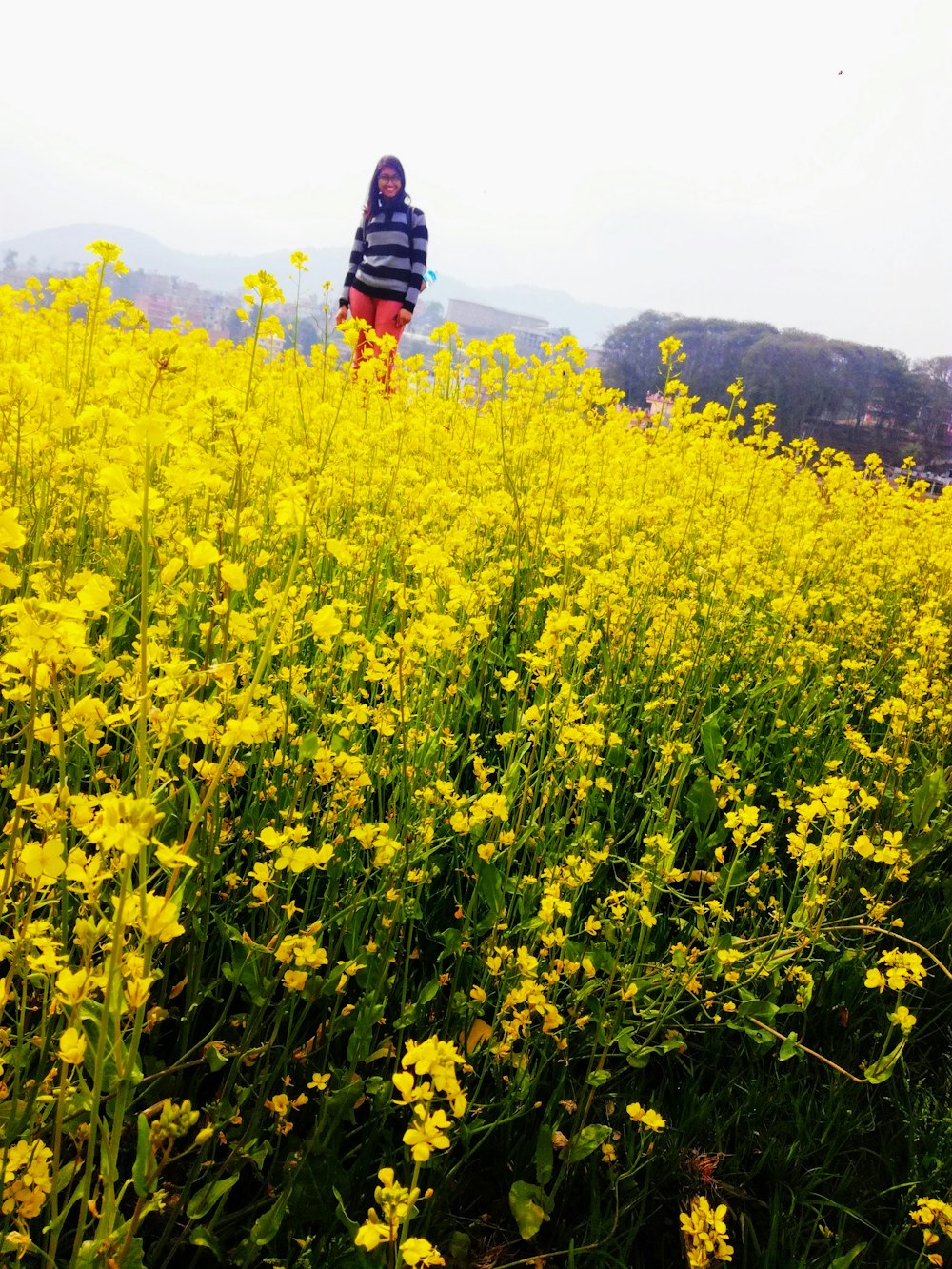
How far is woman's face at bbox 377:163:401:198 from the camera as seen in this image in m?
7.24

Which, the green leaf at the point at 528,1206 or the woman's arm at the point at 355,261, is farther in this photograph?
the woman's arm at the point at 355,261

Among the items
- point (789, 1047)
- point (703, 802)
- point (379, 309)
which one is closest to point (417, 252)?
point (379, 309)

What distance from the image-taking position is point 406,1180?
1244 mm

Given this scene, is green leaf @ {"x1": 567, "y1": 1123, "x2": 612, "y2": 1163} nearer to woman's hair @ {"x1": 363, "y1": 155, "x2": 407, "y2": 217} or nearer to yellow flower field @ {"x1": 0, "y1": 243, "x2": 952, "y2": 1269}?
yellow flower field @ {"x1": 0, "y1": 243, "x2": 952, "y2": 1269}

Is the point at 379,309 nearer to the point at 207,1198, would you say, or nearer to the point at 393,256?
the point at 393,256

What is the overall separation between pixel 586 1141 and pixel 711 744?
4.14 feet

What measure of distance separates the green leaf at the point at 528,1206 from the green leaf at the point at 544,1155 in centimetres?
2

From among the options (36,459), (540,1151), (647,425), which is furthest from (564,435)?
(540,1151)

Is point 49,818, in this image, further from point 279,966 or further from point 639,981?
point 639,981

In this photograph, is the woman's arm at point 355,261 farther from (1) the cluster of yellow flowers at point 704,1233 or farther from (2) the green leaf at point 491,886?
(1) the cluster of yellow flowers at point 704,1233

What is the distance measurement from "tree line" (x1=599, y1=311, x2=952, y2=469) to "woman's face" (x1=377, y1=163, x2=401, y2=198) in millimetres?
10809

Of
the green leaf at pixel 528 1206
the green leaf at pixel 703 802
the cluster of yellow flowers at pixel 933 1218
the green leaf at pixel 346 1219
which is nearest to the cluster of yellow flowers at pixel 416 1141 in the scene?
the green leaf at pixel 346 1219

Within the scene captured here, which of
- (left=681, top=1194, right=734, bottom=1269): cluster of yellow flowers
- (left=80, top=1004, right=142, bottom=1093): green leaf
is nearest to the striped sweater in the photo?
(left=80, top=1004, right=142, bottom=1093): green leaf

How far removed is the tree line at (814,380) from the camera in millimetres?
17875
